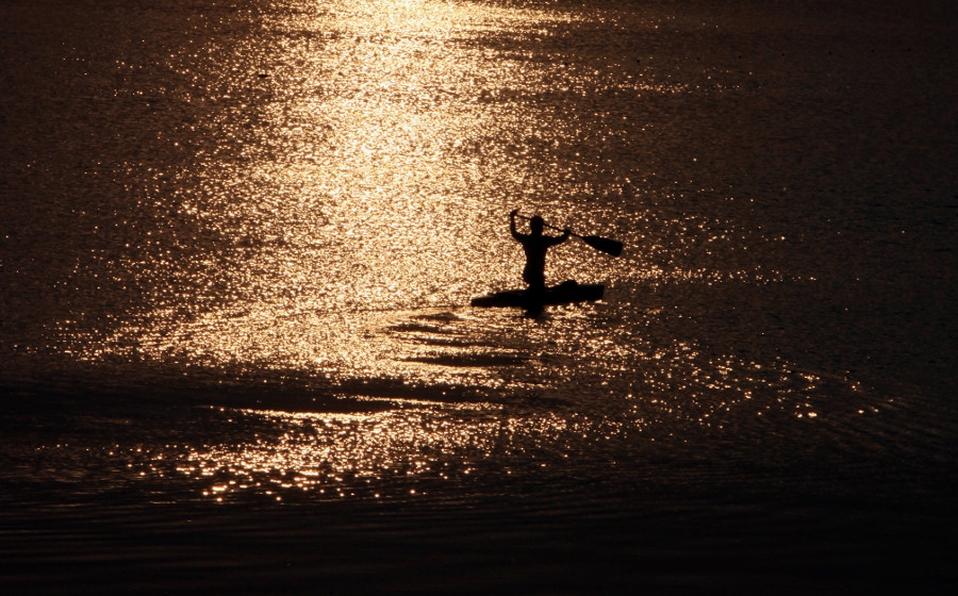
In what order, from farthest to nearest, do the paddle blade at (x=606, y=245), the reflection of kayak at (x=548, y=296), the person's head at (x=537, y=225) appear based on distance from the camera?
1. the paddle blade at (x=606, y=245)
2. the person's head at (x=537, y=225)
3. the reflection of kayak at (x=548, y=296)

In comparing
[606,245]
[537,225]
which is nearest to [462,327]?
[537,225]

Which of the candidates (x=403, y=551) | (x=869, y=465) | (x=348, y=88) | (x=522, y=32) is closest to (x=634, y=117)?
(x=348, y=88)

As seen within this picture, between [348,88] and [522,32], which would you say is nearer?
[348,88]

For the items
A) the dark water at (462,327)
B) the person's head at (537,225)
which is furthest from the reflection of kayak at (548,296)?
the person's head at (537,225)

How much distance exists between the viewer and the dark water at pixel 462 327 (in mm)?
7531

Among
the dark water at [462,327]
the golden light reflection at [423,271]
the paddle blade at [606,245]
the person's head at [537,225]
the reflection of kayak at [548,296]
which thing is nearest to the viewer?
the dark water at [462,327]

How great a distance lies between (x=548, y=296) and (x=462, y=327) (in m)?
1.28

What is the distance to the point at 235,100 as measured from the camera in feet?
81.3

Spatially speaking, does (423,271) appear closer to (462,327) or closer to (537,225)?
(537,225)

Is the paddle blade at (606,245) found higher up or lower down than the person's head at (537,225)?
lower down

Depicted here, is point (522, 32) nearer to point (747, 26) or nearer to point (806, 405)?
point (747, 26)

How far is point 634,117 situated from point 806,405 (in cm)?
1395

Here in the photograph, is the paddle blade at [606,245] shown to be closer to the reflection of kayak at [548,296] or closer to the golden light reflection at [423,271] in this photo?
the golden light reflection at [423,271]

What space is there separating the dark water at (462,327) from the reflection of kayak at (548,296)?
0.17 m
